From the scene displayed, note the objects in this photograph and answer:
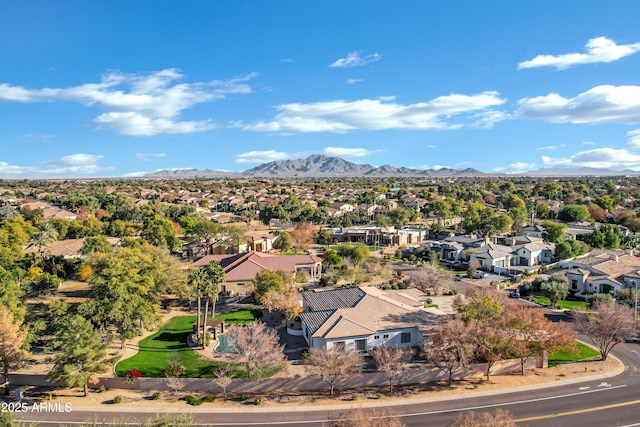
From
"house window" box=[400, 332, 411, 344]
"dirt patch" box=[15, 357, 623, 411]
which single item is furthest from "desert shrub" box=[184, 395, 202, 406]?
"house window" box=[400, 332, 411, 344]

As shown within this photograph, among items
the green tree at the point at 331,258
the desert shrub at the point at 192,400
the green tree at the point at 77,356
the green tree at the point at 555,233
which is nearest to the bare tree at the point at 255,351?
the desert shrub at the point at 192,400

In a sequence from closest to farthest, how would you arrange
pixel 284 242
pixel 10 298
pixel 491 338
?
pixel 491 338 < pixel 10 298 < pixel 284 242

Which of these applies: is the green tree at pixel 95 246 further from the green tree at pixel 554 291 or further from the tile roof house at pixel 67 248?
the green tree at pixel 554 291

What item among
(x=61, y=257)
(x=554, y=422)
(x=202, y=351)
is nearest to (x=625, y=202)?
(x=554, y=422)

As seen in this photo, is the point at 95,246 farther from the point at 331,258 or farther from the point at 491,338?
the point at 491,338

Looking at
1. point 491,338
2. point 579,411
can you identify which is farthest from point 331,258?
point 579,411

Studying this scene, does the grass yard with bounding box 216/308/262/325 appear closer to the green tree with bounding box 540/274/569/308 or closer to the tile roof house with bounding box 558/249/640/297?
the green tree with bounding box 540/274/569/308
